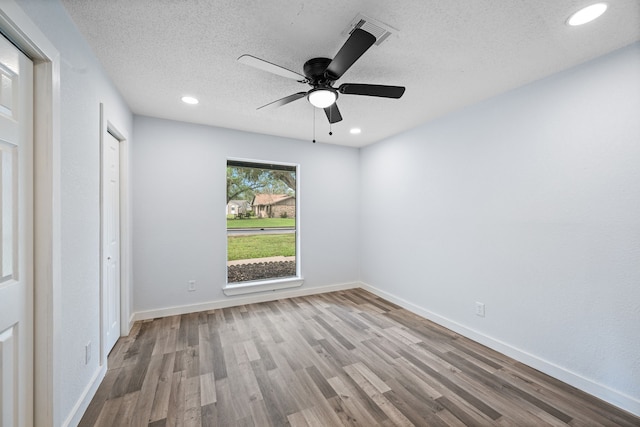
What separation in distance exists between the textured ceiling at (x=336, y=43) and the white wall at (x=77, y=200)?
0.64 ft

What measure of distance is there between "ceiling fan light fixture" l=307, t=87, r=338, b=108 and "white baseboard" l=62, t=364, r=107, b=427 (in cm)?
257

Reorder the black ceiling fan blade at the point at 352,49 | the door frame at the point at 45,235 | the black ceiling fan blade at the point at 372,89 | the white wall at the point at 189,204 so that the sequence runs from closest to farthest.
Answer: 1. the door frame at the point at 45,235
2. the black ceiling fan blade at the point at 352,49
3. the black ceiling fan blade at the point at 372,89
4. the white wall at the point at 189,204

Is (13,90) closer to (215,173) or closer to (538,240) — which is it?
(215,173)

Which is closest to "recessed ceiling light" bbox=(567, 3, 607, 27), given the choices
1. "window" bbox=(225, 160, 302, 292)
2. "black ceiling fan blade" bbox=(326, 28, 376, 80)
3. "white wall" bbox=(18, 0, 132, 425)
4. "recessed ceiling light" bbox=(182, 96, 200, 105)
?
"black ceiling fan blade" bbox=(326, 28, 376, 80)

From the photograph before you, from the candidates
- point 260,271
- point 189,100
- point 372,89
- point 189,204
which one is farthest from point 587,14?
point 260,271

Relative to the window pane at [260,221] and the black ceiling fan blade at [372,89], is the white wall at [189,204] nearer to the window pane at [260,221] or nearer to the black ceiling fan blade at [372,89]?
the window pane at [260,221]

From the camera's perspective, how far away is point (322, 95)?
1.91m

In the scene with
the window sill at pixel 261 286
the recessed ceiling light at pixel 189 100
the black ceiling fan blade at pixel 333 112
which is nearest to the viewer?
the black ceiling fan blade at pixel 333 112

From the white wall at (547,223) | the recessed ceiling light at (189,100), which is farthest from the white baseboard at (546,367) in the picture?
the recessed ceiling light at (189,100)

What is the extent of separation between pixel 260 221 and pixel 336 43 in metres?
2.79

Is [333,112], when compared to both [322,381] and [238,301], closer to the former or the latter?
[322,381]

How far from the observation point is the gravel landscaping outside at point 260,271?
12.6ft

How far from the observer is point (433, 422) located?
5.25 ft

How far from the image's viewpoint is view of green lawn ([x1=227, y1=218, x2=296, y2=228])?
12.3 feet
